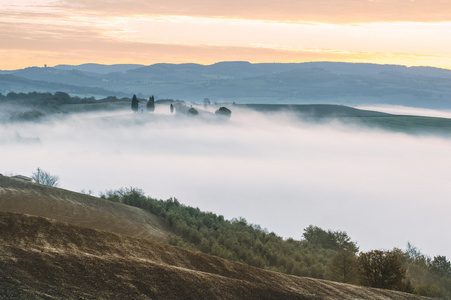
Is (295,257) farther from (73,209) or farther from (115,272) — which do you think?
(115,272)

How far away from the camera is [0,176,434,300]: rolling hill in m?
30.3

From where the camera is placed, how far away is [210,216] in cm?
8925

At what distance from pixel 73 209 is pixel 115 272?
109 feet

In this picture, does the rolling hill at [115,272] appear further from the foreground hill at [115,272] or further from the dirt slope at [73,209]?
the dirt slope at [73,209]

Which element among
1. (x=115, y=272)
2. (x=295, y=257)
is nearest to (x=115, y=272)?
(x=115, y=272)

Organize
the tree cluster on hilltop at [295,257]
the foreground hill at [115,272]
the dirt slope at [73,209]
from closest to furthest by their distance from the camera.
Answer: the foreground hill at [115,272], the tree cluster on hilltop at [295,257], the dirt slope at [73,209]

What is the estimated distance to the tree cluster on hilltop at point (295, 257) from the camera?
58.5 meters

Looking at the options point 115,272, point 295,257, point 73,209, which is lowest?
point 295,257

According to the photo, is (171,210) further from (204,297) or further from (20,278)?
(20,278)

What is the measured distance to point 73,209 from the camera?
214ft

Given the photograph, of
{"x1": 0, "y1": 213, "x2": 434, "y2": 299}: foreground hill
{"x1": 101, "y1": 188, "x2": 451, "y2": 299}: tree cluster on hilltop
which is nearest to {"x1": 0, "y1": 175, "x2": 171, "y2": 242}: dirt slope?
{"x1": 101, "y1": 188, "x2": 451, "y2": 299}: tree cluster on hilltop

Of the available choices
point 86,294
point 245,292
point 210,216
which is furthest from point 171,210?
point 86,294

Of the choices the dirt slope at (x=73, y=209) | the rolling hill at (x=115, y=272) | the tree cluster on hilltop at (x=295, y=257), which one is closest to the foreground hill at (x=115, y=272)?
the rolling hill at (x=115, y=272)

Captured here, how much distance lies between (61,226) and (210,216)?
48.6 m
